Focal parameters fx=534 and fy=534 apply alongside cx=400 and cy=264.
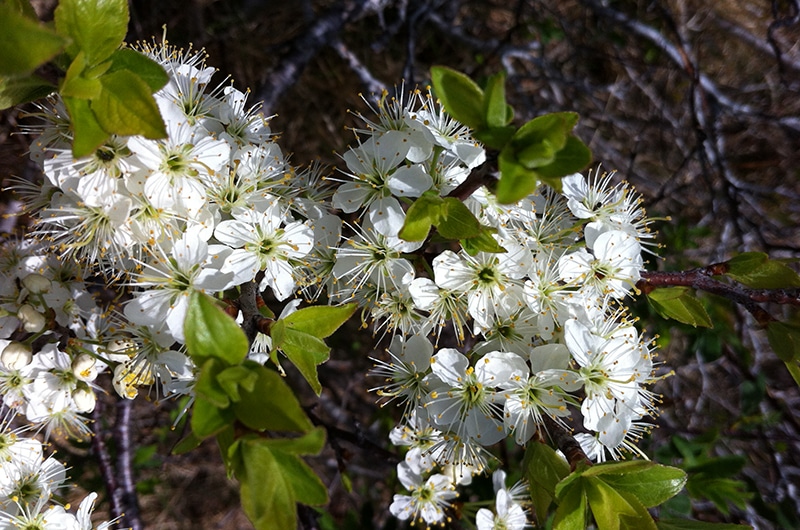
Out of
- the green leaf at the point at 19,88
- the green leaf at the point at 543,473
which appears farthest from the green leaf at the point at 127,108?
the green leaf at the point at 543,473

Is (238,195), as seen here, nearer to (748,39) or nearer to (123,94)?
(123,94)

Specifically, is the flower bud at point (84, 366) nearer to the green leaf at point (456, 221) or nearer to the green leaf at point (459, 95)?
the green leaf at point (456, 221)

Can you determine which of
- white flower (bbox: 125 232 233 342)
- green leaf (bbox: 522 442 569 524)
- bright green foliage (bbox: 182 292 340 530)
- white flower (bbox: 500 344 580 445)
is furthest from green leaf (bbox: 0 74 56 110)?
green leaf (bbox: 522 442 569 524)

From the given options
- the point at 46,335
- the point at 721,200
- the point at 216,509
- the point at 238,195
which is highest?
the point at 238,195

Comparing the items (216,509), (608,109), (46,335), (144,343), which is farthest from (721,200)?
(216,509)

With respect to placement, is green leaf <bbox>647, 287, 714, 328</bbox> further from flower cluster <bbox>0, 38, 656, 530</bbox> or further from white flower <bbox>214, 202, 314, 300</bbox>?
white flower <bbox>214, 202, 314, 300</bbox>

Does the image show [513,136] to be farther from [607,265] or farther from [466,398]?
[466,398]

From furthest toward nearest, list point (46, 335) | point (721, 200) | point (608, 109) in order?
1. point (608, 109)
2. point (721, 200)
3. point (46, 335)

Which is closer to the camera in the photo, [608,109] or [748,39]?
[748,39]
